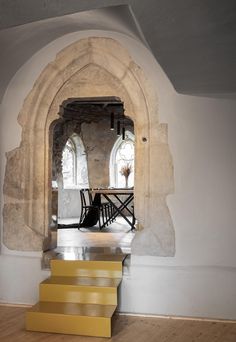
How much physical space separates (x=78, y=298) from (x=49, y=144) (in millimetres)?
1827

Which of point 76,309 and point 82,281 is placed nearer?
point 76,309

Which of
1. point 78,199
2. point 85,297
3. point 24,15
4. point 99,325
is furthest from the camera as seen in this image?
point 78,199

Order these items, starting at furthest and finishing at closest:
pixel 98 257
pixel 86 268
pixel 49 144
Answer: pixel 49 144, pixel 98 257, pixel 86 268

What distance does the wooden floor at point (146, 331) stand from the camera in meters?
3.05

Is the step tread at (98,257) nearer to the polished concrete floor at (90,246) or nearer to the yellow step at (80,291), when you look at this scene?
the polished concrete floor at (90,246)

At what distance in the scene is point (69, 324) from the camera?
A: 3.15 m

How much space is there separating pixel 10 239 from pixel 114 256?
1.26 metres

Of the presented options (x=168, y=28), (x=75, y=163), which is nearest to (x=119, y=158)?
(x=75, y=163)

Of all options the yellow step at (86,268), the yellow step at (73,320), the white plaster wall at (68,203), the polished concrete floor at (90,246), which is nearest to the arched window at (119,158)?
the white plaster wall at (68,203)

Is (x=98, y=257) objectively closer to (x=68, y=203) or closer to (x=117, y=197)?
(x=117, y=197)

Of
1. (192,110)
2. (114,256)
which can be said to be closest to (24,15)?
(192,110)

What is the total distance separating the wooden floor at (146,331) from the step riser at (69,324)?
48mm

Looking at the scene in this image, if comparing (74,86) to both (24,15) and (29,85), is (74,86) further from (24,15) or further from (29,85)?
(24,15)

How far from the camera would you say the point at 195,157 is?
3725mm
